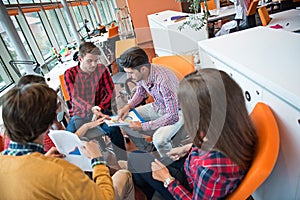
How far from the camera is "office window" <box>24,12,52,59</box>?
4.66 metres

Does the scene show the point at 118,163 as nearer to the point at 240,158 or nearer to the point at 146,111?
the point at 146,111

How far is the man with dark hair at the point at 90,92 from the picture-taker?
1.91 meters

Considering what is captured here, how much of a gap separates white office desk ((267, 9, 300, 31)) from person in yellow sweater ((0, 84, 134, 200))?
3161mm

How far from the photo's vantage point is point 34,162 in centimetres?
Result: 81

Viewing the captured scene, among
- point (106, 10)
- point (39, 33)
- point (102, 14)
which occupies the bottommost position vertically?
point (39, 33)

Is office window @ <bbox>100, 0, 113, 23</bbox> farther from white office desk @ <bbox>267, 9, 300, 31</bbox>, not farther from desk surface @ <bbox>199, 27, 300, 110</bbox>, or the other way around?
desk surface @ <bbox>199, 27, 300, 110</bbox>

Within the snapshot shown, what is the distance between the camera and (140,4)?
20.6 feet

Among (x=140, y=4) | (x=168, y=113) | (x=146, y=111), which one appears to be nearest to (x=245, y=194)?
(x=168, y=113)

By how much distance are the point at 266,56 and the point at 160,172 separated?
83cm

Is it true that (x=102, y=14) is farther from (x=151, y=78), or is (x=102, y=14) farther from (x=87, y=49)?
(x=151, y=78)

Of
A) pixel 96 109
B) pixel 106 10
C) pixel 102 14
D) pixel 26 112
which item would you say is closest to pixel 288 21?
pixel 96 109

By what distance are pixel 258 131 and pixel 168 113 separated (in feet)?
2.47

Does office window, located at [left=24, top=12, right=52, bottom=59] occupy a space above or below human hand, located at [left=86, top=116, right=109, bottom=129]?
above

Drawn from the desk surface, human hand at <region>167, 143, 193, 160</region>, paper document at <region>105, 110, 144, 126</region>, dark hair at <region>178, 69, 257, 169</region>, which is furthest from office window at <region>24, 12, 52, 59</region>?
dark hair at <region>178, 69, 257, 169</region>
